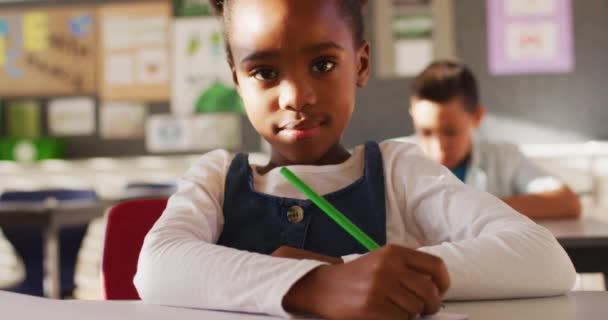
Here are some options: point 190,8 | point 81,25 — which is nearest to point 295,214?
point 190,8

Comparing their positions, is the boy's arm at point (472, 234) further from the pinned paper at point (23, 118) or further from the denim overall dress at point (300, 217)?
the pinned paper at point (23, 118)

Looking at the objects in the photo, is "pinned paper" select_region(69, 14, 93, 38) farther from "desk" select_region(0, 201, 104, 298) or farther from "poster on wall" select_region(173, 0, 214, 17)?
"desk" select_region(0, 201, 104, 298)

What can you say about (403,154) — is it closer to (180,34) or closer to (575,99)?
(575,99)

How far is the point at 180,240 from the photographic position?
0.82 metres

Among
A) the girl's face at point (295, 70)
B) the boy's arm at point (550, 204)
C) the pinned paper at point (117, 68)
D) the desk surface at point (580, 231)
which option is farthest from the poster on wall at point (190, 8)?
the girl's face at point (295, 70)

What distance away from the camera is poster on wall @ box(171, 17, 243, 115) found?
4410 millimetres

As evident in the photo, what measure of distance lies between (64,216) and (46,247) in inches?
6.5

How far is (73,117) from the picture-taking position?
4582 mm

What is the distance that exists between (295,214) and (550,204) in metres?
1.25

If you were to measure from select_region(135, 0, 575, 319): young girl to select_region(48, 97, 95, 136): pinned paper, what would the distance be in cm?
372

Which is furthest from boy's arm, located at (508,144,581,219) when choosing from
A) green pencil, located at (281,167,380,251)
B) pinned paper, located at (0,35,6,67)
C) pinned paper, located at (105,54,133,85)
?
pinned paper, located at (0,35,6,67)

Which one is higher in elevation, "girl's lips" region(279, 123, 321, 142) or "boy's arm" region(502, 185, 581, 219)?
"girl's lips" region(279, 123, 321, 142)

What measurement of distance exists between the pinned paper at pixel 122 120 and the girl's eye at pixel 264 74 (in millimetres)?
3676

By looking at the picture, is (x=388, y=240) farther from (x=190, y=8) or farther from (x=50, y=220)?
(x=190, y=8)
